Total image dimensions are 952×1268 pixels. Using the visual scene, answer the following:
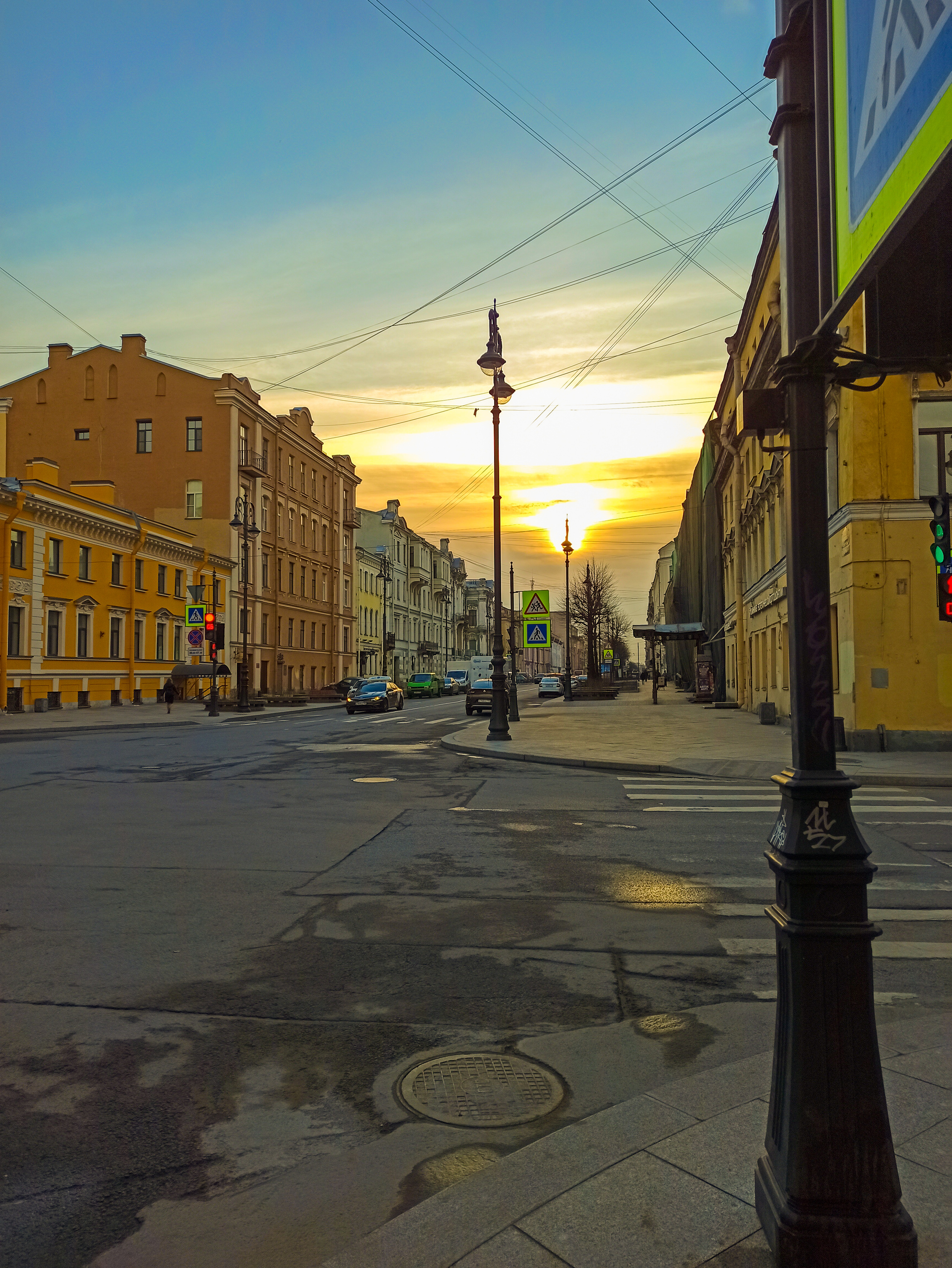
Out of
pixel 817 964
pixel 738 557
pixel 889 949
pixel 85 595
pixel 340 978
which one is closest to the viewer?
pixel 817 964

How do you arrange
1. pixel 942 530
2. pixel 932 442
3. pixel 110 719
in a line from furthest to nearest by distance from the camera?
pixel 110 719
pixel 932 442
pixel 942 530

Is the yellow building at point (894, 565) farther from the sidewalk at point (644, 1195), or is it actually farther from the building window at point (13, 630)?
the building window at point (13, 630)

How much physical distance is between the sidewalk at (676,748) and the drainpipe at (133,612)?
70.6ft

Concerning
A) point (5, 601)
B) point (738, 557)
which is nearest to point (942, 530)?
point (738, 557)

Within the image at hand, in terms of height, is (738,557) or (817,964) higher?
(738,557)

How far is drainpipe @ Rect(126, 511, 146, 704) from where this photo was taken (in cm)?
4662

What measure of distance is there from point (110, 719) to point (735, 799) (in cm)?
2831

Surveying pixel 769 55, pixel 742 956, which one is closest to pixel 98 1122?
pixel 742 956

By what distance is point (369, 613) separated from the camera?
86.4 m

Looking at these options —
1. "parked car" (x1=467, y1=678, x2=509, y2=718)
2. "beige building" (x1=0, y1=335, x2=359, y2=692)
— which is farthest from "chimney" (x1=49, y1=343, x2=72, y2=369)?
"parked car" (x1=467, y1=678, x2=509, y2=718)

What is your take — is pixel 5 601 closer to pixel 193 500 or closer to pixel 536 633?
pixel 193 500

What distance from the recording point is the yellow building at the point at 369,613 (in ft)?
271

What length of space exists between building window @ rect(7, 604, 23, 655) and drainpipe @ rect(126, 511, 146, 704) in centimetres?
803

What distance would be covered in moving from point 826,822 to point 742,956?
11.9ft
